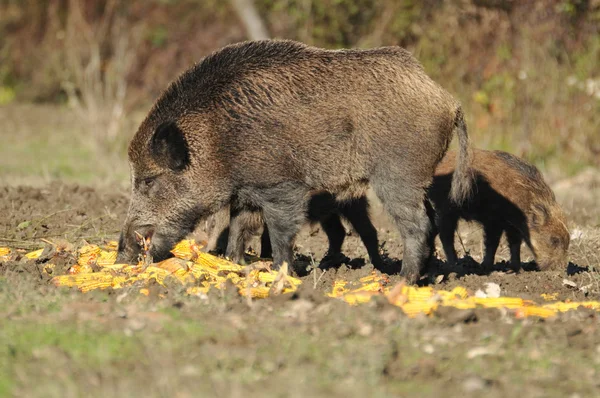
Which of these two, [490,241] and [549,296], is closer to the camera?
[549,296]

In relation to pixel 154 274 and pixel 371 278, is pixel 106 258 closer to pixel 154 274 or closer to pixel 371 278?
pixel 154 274

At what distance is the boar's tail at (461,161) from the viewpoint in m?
6.53

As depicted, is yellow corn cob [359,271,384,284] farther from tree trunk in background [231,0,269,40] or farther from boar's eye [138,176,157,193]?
tree trunk in background [231,0,269,40]

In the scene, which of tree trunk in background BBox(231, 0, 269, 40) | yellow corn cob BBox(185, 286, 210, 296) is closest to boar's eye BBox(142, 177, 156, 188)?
yellow corn cob BBox(185, 286, 210, 296)

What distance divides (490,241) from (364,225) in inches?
46.4

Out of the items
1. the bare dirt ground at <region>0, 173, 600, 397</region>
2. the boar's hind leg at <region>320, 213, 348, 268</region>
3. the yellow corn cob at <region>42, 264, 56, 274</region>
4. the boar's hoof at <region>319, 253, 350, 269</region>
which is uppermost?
the boar's hind leg at <region>320, 213, 348, 268</region>

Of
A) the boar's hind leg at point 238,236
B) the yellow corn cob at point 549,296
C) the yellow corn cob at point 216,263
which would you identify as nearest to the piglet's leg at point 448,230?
the yellow corn cob at point 549,296

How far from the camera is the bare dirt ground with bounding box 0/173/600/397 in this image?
3688 millimetres

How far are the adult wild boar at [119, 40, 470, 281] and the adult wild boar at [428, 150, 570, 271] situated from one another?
3.15 feet

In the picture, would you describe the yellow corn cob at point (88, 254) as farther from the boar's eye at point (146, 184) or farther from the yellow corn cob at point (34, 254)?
the boar's eye at point (146, 184)

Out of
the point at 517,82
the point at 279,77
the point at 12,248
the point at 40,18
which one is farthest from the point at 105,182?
the point at 40,18

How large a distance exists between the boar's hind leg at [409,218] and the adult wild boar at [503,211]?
1241 millimetres

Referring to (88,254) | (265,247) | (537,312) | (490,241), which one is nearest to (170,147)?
(88,254)

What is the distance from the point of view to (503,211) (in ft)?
25.1
